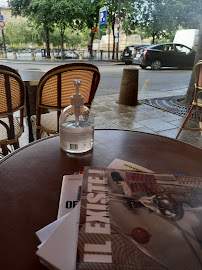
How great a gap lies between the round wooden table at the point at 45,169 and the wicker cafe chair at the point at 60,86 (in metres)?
0.74

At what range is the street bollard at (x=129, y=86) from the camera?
461 centimetres

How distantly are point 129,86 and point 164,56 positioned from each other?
7906 millimetres

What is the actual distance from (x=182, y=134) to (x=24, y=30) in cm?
4216

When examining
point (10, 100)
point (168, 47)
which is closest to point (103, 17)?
point (168, 47)

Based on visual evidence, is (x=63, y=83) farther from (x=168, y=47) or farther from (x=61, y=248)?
(x=168, y=47)

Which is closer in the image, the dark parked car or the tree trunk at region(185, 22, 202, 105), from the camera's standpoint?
the tree trunk at region(185, 22, 202, 105)

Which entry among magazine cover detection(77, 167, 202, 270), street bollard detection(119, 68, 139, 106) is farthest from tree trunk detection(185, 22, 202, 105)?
magazine cover detection(77, 167, 202, 270)

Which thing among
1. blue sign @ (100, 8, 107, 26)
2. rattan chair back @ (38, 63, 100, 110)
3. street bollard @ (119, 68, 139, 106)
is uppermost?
blue sign @ (100, 8, 107, 26)

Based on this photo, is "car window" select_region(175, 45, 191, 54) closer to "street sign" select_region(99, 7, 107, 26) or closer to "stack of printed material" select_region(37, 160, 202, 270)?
"street sign" select_region(99, 7, 107, 26)

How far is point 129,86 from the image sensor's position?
462cm

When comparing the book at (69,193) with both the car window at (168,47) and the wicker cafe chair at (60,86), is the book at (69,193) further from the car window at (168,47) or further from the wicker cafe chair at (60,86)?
the car window at (168,47)

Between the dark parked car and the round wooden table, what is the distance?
35.5ft

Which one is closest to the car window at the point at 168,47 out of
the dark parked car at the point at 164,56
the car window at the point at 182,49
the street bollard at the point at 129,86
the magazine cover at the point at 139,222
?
the dark parked car at the point at 164,56

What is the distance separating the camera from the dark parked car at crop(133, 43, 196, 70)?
11078mm
